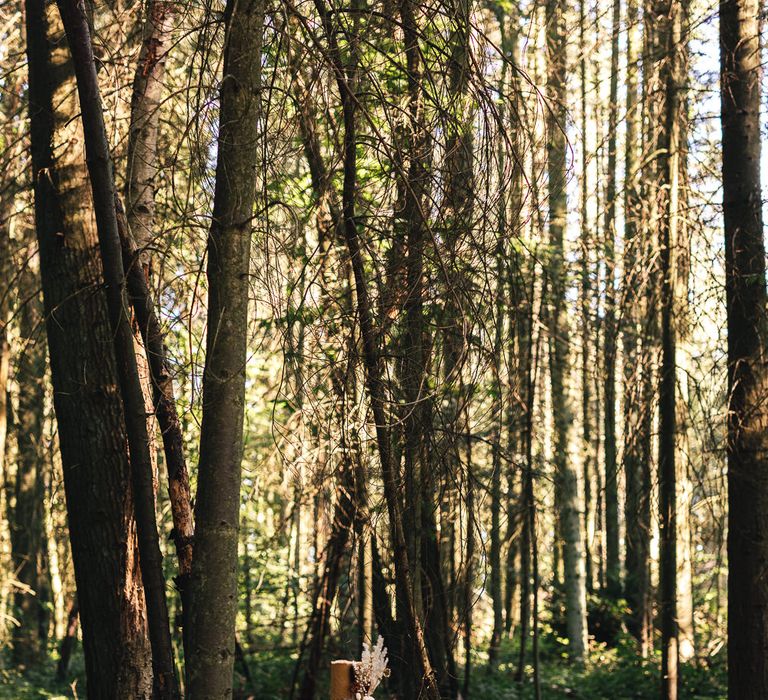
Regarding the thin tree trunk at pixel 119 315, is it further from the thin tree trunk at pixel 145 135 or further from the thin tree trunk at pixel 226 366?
the thin tree trunk at pixel 145 135

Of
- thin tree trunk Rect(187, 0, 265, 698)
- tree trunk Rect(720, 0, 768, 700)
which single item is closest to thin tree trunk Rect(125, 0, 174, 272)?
thin tree trunk Rect(187, 0, 265, 698)

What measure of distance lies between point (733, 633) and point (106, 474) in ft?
15.6

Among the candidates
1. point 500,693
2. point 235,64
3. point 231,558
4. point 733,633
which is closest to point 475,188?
point 235,64

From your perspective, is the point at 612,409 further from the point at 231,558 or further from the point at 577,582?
the point at 231,558

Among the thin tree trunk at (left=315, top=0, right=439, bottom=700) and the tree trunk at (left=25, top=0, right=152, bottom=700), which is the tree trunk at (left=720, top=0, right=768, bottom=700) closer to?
the thin tree trunk at (left=315, top=0, right=439, bottom=700)

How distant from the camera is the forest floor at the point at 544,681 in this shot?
33.9ft

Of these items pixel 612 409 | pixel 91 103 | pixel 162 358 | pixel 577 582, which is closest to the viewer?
pixel 91 103

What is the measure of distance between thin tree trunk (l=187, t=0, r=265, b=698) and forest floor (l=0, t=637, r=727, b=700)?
6.22 meters

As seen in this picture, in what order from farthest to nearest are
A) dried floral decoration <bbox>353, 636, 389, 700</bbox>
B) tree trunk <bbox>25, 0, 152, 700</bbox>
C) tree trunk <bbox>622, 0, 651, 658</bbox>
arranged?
tree trunk <bbox>622, 0, 651, 658</bbox> → tree trunk <bbox>25, 0, 152, 700</bbox> → dried floral decoration <bbox>353, 636, 389, 700</bbox>

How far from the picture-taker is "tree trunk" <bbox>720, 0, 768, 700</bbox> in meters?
6.59

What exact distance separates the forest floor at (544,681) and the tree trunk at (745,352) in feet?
11.7

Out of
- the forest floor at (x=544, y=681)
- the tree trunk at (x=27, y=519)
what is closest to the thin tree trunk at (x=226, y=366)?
the forest floor at (x=544, y=681)

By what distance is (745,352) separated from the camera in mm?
6754

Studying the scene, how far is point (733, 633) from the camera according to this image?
22.0ft
